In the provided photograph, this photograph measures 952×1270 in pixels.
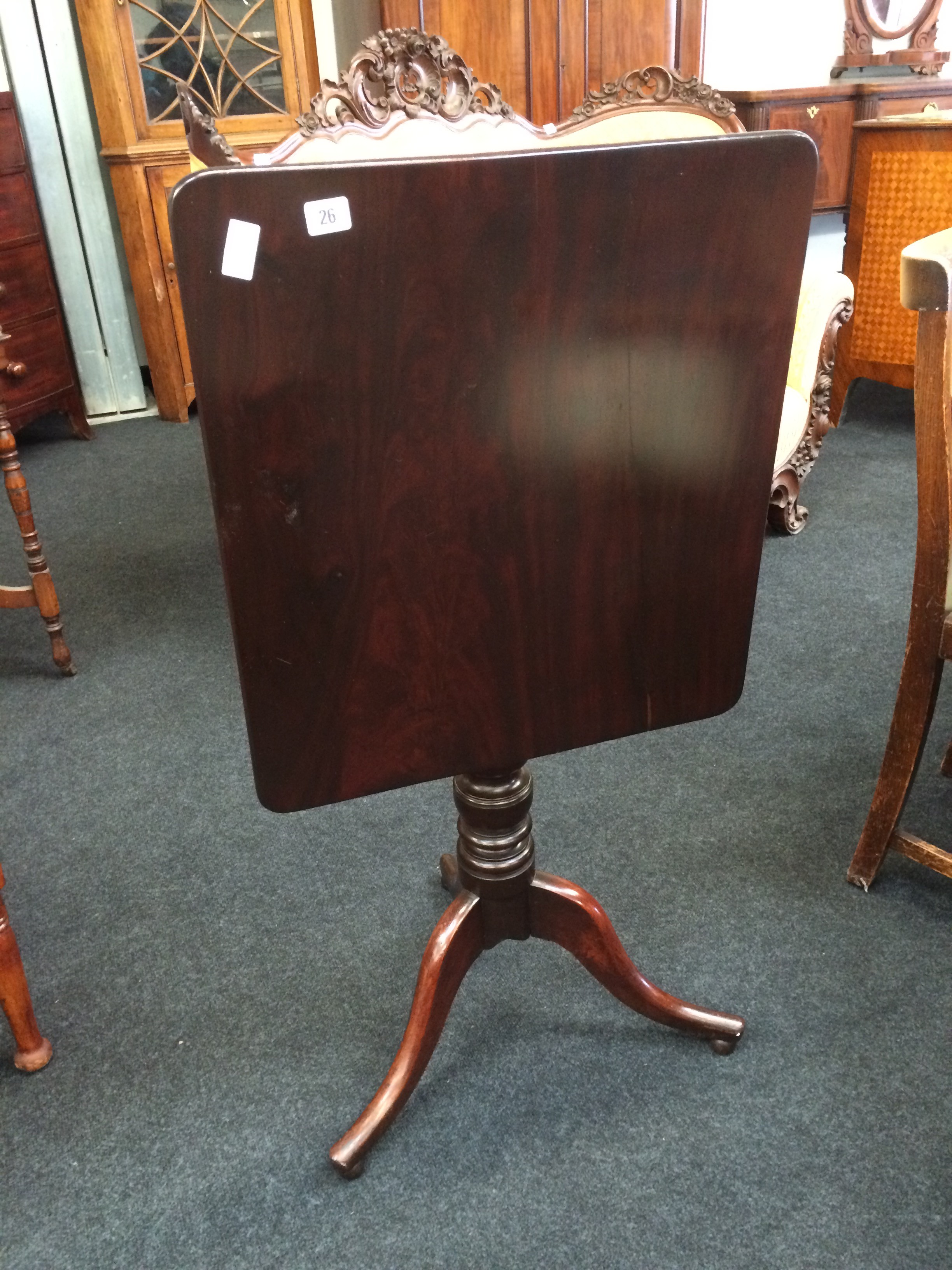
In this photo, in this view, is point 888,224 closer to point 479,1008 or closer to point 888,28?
point 888,28

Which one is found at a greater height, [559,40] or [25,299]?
[559,40]

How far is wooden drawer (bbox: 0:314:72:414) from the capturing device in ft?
10.3

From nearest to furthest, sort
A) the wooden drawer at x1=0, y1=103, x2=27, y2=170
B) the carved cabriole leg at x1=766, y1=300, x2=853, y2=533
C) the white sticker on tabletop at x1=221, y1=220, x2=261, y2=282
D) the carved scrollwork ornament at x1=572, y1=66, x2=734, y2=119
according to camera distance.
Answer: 1. the white sticker on tabletop at x1=221, y1=220, x2=261, y2=282
2. the carved scrollwork ornament at x1=572, y1=66, x2=734, y2=119
3. the carved cabriole leg at x1=766, y1=300, x2=853, y2=533
4. the wooden drawer at x1=0, y1=103, x2=27, y2=170

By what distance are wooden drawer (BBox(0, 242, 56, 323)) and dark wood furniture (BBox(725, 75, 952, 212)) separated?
2.23m

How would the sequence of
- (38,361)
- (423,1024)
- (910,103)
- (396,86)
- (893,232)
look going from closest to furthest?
(423,1024)
(396,86)
(893,232)
(38,361)
(910,103)

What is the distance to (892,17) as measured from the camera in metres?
3.67

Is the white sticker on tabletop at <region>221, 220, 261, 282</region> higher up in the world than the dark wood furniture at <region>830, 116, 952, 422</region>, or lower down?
higher up

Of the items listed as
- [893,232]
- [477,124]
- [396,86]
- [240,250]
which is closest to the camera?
[240,250]

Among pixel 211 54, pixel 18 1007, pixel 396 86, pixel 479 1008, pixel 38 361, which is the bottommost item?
pixel 479 1008

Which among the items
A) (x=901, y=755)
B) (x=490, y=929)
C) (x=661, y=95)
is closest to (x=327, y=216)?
(x=490, y=929)

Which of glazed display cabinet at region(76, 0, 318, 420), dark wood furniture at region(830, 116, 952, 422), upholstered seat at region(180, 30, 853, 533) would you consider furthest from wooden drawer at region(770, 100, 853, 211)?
glazed display cabinet at region(76, 0, 318, 420)

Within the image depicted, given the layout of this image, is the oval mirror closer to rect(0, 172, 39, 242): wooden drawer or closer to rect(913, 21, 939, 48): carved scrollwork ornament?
rect(913, 21, 939, 48): carved scrollwork ornament

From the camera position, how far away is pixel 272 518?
72 centimetres

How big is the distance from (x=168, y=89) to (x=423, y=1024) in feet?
10.6
